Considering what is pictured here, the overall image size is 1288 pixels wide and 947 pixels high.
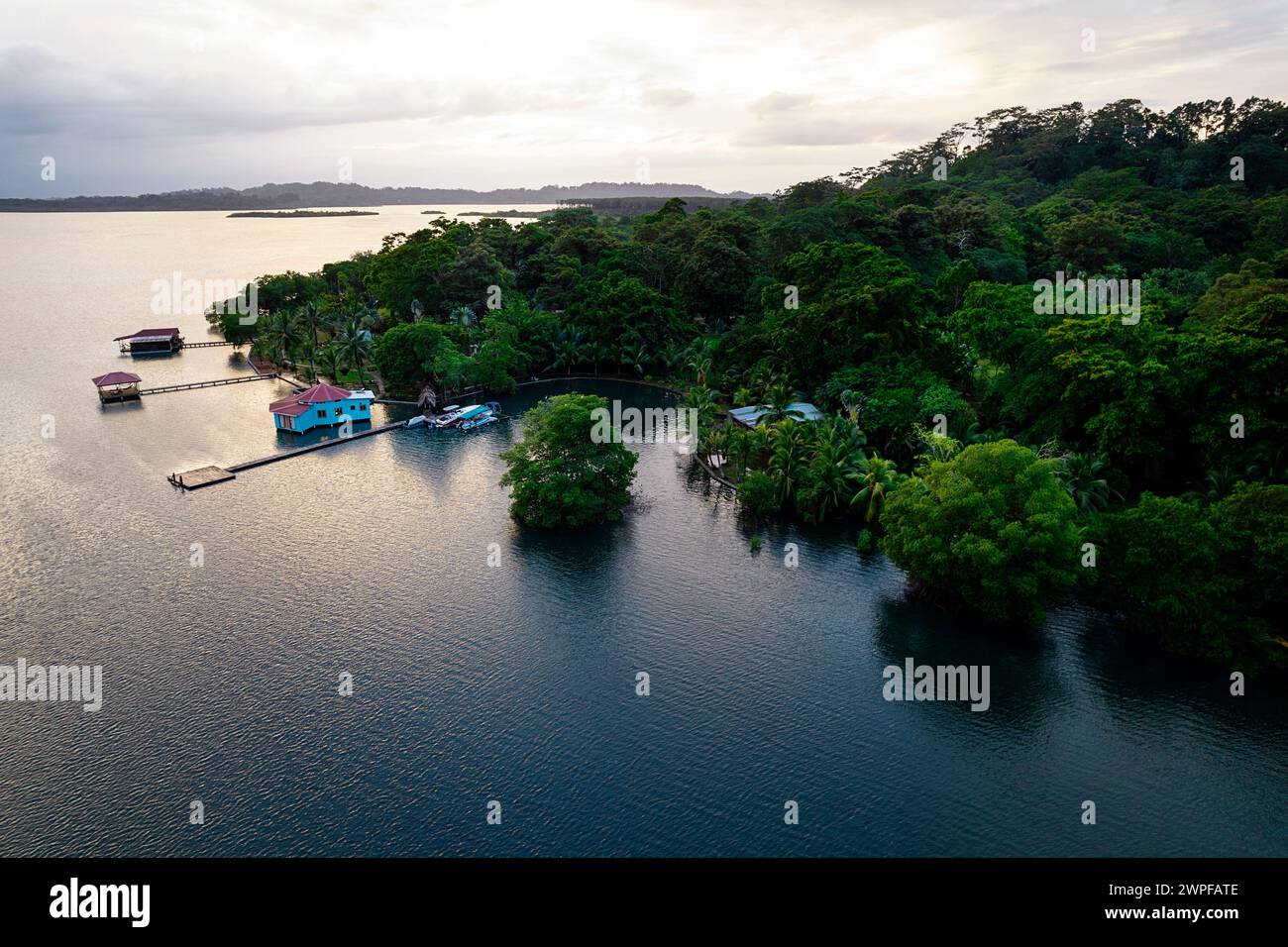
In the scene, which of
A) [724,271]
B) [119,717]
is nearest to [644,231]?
[724,271]

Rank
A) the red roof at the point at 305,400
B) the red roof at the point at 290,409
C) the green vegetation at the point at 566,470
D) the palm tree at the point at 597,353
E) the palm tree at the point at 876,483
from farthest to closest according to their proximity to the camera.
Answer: the palm tree at the point at 597,353 < the red roof at the point at 305,400 < the red roof at the point at 290,409 < the green vegetation at the point at 566,470 < the palm tree at the point at 876,483

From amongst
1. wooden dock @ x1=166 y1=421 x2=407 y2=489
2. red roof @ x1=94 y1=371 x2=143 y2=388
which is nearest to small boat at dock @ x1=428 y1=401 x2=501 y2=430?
wooden dock @ x1=166 y1=421 x2=407 y2=489

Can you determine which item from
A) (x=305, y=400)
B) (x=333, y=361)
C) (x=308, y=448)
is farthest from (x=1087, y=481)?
(x=333, y=361)

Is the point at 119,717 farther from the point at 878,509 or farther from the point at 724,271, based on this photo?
the point at 724,271

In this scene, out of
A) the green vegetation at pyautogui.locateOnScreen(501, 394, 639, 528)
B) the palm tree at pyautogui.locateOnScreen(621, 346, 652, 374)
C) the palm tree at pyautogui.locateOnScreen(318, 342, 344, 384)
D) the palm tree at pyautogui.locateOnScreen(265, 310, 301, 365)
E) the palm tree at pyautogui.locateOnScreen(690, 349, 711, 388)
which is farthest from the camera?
the palm tree at pyautogui.locateOnScreen(265, 310, 301, 365)

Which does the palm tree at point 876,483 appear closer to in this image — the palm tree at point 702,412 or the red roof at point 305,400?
the palm tree at point 702,412

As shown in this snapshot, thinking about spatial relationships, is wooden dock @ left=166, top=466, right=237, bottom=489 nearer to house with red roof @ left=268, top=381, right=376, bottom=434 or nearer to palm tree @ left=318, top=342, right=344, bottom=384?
house with red roof @ left=268, top=381, right=376, bottom=434

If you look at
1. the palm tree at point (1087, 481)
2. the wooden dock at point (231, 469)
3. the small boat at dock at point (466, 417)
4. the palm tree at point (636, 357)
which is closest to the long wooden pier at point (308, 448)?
the wooden dock at point (231, 469)
